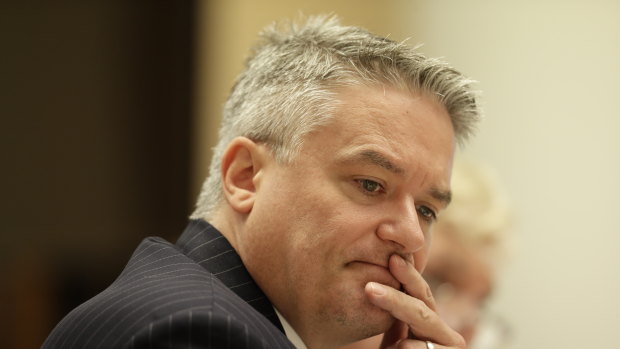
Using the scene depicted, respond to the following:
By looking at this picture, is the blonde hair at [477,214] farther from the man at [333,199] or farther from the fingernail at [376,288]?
the fingernail at [376,288]

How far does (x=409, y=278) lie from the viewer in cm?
178

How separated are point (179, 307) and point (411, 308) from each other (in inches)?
25.7

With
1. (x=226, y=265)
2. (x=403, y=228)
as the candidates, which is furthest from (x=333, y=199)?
(x=226, y=265)

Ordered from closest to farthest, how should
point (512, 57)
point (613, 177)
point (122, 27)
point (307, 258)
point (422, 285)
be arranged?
1. point (307, 258)
2. point (422, 285)
3. point (613, 177)
4. point (512, 57)
5. point (122, 27)

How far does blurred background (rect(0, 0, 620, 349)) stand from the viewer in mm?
4555

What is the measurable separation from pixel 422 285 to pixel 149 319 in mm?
749

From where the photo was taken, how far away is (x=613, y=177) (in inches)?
176

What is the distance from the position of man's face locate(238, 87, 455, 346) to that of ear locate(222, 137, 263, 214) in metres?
0.04

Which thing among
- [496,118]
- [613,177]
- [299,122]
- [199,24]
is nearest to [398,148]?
[299,122]

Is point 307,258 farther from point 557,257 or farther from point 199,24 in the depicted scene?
point 199,24

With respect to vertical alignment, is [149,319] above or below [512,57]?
below

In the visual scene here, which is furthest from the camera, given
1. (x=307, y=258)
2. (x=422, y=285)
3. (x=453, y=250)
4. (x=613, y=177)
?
(x=613, y=177)

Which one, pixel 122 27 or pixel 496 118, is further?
pixel 122 27

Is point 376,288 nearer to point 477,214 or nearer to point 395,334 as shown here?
point 395,334
